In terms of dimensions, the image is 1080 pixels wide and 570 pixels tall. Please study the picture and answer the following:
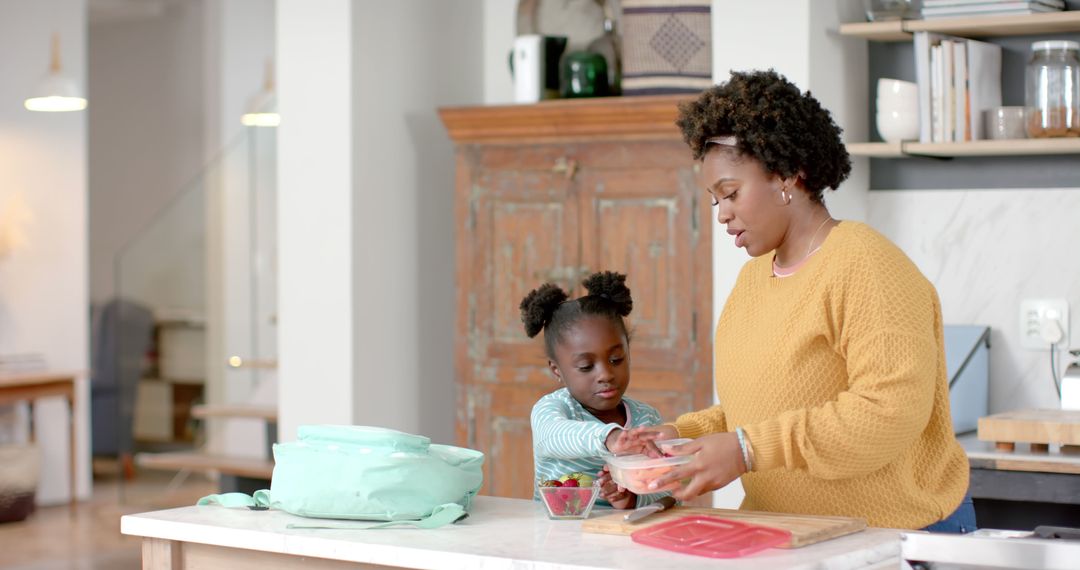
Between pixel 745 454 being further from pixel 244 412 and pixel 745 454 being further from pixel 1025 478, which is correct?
pixel 244 412

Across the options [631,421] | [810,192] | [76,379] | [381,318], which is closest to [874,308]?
[810,192]

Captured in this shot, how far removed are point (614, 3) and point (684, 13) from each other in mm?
428

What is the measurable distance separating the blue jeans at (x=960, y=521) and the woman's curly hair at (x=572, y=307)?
677mm

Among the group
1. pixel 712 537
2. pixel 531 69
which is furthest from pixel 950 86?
pixel 712 537

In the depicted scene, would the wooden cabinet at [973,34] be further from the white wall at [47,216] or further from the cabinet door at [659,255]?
the white wall at [47,216]

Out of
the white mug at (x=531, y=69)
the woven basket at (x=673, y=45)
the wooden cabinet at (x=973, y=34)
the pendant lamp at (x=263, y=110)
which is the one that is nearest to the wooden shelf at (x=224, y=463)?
the pendant lamp at (x=263, y=110)

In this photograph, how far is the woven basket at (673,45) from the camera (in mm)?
4227

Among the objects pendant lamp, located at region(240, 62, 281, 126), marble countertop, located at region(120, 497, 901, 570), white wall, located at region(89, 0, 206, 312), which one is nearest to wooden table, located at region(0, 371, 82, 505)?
pendant lamp, located at region(240, 62, 281, 126)

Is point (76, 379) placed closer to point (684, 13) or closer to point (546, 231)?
point (546, 231)

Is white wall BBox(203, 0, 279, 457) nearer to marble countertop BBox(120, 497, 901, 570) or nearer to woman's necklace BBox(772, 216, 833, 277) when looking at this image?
marble countertop BBox(120, 497, 901, 570)

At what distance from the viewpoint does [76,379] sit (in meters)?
7.60

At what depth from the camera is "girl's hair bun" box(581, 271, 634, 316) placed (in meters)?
2.62

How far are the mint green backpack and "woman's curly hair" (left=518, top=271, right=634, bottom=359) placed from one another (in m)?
0.44

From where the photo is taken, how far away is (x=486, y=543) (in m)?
1.96
